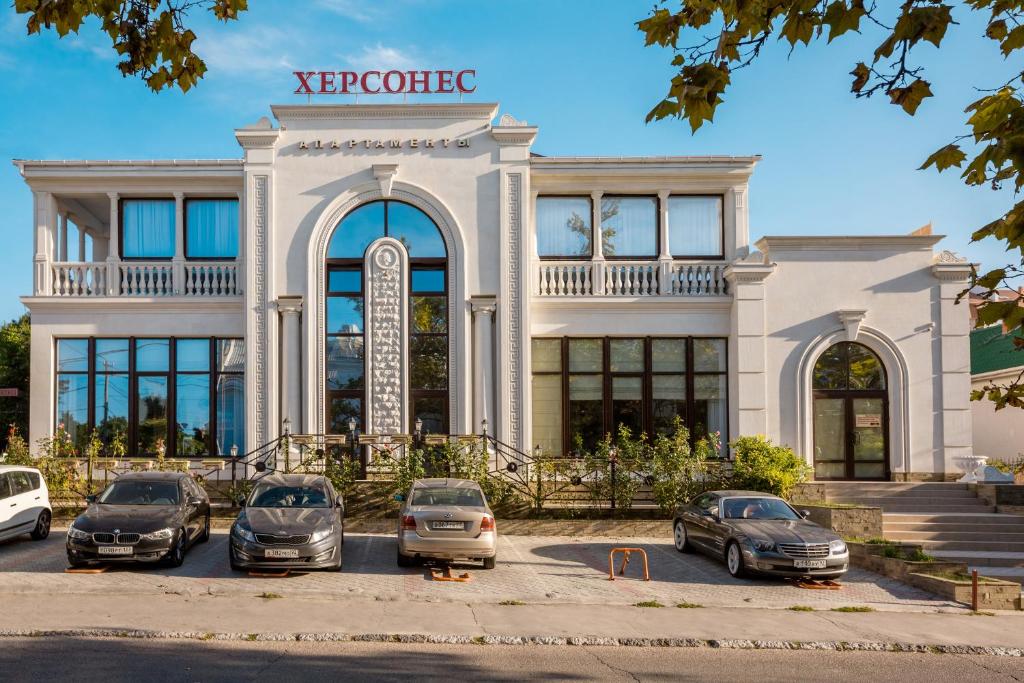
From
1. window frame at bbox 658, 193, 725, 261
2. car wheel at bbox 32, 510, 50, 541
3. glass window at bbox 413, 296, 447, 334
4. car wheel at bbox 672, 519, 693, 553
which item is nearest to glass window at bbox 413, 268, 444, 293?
glass window at bbox 413, 296, 447, 334

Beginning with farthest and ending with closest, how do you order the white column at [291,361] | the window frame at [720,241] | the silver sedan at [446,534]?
the window frame at [720,241] → the white column at [291,361] → the silver sedan at [446,534]

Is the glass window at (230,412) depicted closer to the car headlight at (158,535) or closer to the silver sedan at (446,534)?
the car headlight at (158,535)

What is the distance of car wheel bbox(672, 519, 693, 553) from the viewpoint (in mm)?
15914

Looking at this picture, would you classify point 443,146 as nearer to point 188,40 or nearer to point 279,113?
point 279,113

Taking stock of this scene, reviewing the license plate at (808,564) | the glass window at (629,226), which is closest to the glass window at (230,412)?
the glass window at (629,226)

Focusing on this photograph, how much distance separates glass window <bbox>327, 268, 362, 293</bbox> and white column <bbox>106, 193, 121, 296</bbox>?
5365mm

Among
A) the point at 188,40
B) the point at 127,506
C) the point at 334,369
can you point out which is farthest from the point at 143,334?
the point at 188,40

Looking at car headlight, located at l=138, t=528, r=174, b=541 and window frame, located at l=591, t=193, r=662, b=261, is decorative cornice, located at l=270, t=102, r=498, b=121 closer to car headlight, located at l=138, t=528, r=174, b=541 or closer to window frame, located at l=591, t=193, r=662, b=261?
window frame, located at l=591, t=193, r=662, b=261

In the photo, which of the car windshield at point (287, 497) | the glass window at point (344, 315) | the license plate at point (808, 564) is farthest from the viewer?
the glass window at point (344, 315)

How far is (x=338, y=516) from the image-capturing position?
14.2 meters

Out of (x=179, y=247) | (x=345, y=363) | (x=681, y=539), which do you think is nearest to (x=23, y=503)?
(x=345, y=363)

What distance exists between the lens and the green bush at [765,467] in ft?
59.9

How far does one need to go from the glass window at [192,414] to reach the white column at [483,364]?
6.76m

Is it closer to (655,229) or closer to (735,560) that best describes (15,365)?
(655,229)
